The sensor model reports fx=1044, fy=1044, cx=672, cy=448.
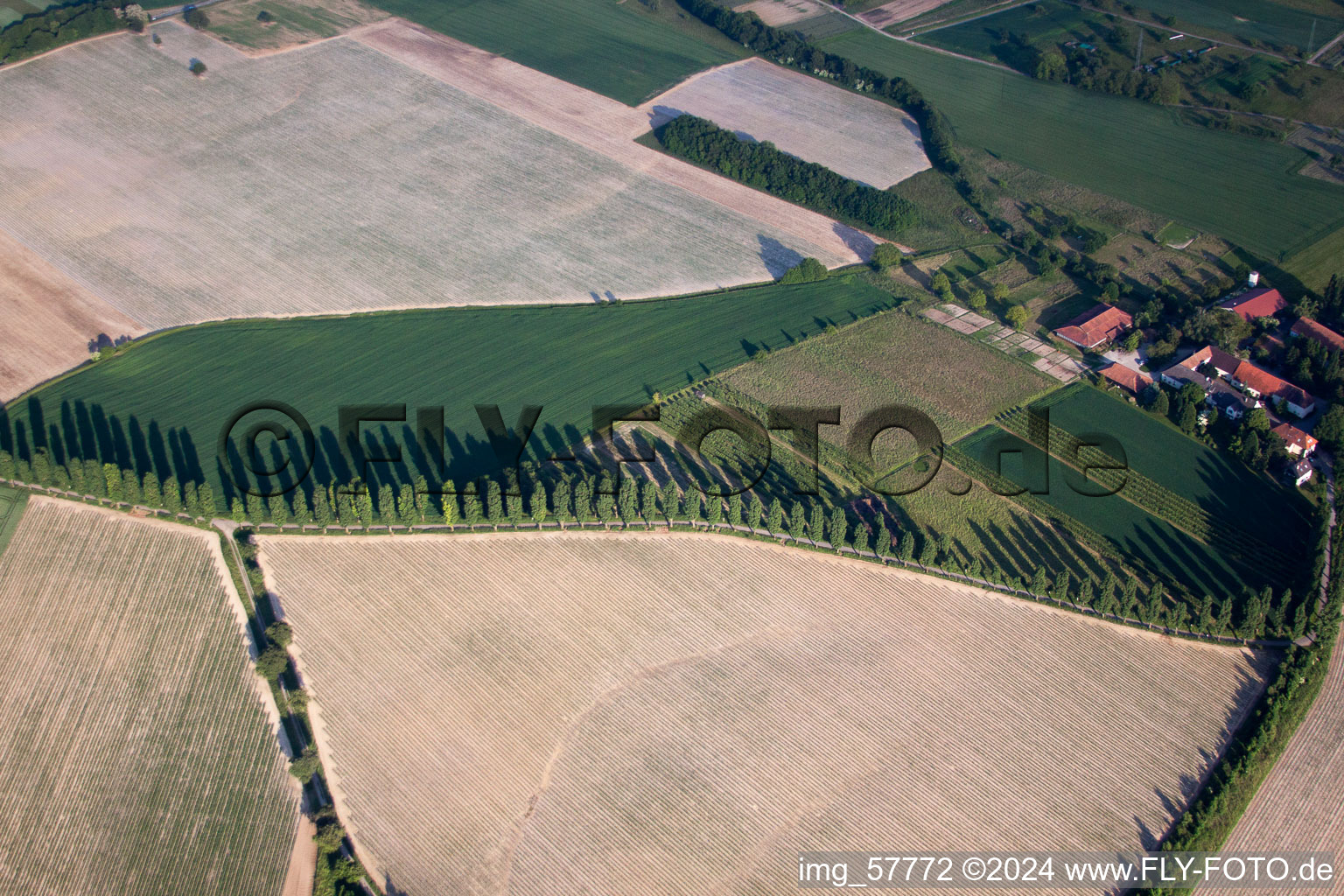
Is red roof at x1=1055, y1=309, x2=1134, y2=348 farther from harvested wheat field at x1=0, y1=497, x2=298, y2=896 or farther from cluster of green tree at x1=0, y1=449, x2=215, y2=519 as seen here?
cluster of green tree at x1=0, y1=449, x2=215, y2=519

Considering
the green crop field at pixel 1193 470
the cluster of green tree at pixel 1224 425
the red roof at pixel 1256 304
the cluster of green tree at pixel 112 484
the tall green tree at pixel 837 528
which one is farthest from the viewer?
the red roof at pixel 1256 304

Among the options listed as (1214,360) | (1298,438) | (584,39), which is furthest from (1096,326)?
(584,39)

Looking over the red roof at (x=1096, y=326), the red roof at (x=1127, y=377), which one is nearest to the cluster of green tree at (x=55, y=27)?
the red roof at (x=1096, y=326)

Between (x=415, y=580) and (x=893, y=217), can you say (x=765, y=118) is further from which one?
(x=415, y=580)

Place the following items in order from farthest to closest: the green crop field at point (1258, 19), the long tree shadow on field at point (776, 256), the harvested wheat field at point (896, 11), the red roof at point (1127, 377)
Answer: the harvested wheat field at point (896, 11), the green crop field at point (1258, 19), the long tree shadow on field at point (776, 256), the red roof at point (1127, 377)

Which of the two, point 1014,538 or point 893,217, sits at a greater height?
point 893,217

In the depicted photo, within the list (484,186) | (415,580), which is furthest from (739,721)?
(484,186)

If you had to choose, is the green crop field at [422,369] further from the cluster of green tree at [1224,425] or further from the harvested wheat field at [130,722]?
the cluster of green tree at [1224,425]
